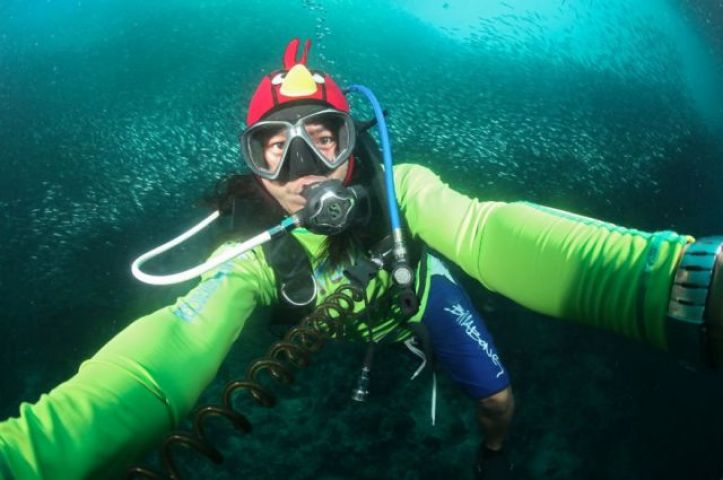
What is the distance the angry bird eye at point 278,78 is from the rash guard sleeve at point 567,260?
1.03 m

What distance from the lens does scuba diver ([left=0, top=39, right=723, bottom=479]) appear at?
0.92 metres

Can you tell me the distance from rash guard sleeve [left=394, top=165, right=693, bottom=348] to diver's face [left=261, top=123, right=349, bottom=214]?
64 cm

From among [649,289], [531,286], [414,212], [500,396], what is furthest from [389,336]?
[649,289]

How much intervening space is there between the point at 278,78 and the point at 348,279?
1.04 m

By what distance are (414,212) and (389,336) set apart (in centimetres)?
99

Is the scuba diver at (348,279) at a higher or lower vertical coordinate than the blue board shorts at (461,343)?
higher

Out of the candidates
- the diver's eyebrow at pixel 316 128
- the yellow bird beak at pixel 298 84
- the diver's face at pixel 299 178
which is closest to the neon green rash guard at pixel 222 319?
the diver's face at pixel 299 178

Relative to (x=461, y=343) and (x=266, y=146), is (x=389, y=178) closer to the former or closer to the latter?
(x=266, y=146)

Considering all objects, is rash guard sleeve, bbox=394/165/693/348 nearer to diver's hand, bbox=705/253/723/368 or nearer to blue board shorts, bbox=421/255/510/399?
diver's hand, bbox=705/253/723/368

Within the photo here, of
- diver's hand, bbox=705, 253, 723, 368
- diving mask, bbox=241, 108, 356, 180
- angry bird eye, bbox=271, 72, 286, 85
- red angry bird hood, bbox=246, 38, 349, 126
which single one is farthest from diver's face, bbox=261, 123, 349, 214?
diver's hand, bbox=705, 253, 723, 368

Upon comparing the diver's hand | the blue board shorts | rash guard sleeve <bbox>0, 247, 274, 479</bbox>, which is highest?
the diver's hand

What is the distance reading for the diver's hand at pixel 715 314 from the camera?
2.59 ft

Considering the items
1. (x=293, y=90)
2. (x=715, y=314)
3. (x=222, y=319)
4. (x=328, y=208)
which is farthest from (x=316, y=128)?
(x=715, y=314)

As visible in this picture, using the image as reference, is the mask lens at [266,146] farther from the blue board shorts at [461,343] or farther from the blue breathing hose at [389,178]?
the blue board shorts at [461,343]
